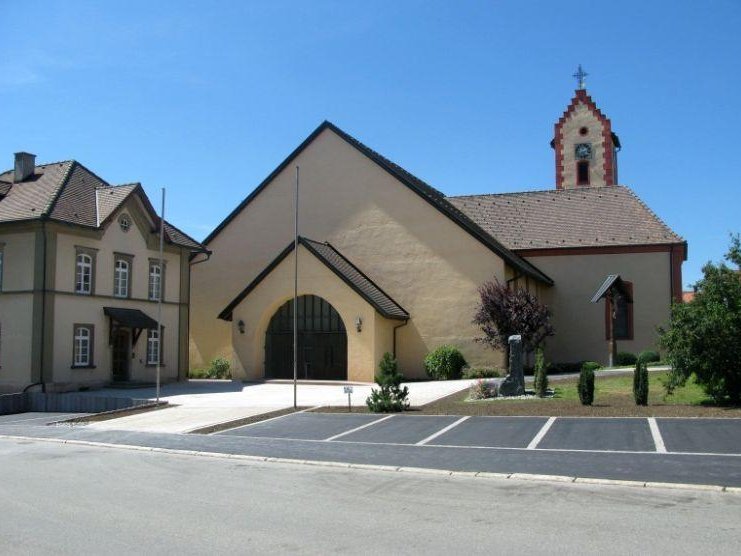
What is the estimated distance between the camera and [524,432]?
15289 millimetres

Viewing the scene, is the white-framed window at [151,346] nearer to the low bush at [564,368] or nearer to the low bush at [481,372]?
the low bush at [481,372]

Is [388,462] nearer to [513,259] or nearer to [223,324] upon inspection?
[513,259]

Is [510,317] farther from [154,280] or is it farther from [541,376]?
[154,280]

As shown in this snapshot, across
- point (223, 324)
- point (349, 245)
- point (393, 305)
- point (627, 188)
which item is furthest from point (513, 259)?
point (223, 324)

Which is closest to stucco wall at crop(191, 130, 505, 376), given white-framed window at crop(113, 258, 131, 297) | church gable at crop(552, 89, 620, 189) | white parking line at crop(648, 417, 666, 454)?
white-framed window at crop(113, 258, 131, 297)

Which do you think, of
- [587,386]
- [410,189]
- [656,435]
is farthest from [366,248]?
[656,435]

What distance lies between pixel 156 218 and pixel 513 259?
16.0 meters

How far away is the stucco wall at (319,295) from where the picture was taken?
30234mm

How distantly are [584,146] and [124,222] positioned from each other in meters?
31.7

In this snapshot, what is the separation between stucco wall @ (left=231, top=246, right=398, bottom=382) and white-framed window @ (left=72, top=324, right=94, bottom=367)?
20.0 feet

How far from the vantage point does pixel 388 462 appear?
12.7 m

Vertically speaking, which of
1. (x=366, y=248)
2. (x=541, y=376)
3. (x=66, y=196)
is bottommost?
(x=541, y=376)

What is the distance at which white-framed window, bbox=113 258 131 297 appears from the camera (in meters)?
31.1

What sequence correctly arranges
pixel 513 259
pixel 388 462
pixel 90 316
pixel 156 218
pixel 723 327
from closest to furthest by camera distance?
1. pixel 388 462
2. pixel 723 327
3. pixel 90 316
4. pixel 513 259
5. pixel 156 218
